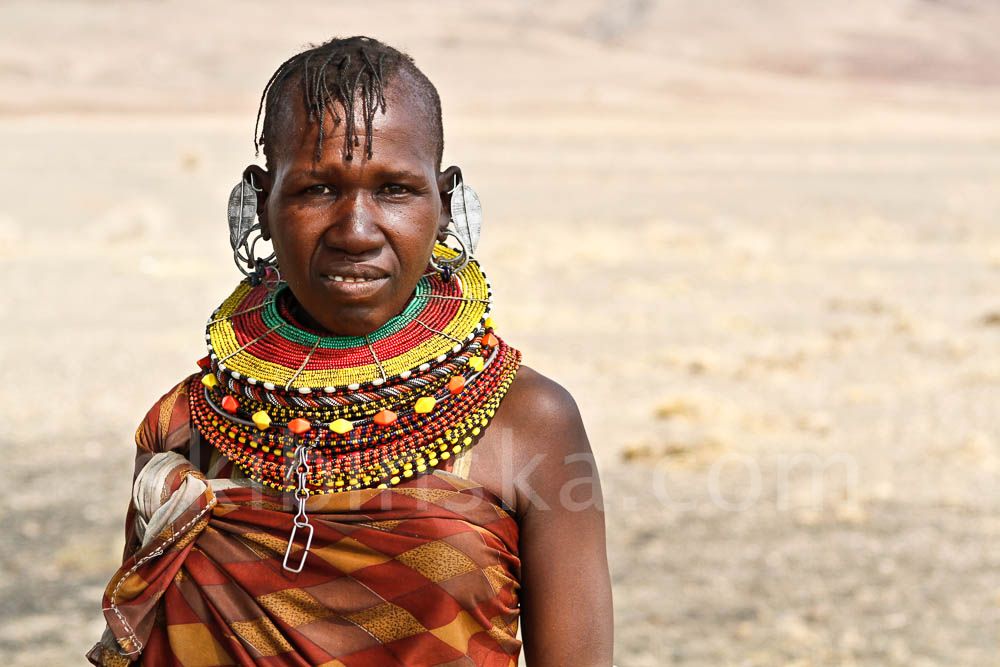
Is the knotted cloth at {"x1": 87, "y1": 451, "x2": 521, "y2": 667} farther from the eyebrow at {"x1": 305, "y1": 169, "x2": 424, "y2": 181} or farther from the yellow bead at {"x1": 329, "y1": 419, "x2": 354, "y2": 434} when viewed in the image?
the eyebrow at {"x1": 305, "y1": 169, "x2": 424, "y2": 181}

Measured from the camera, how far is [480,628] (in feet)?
6.14

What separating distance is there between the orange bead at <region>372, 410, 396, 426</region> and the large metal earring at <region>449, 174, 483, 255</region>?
0.97ft

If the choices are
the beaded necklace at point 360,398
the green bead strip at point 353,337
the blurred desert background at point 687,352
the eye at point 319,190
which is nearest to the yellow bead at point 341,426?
the beaded necklace at point 360,398

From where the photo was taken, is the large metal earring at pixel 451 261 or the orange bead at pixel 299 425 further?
the large metal earring at pixel 451 261

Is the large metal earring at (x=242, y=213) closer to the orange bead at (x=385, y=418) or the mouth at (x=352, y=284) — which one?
the mouth at (x=352, y=284)

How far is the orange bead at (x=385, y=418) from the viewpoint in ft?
6.09

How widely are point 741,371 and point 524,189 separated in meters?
15.3

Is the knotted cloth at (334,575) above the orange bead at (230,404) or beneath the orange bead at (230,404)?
beneath

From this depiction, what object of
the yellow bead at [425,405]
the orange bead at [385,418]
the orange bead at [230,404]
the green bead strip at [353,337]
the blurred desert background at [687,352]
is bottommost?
the blurred desert background at [687,352]

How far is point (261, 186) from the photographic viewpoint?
200 cm

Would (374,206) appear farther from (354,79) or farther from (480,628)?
(480,628)

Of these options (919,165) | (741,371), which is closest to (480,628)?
(741,371)

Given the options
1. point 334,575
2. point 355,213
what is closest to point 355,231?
point 355,213

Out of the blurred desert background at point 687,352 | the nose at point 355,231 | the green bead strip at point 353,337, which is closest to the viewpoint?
the nose at point 355,231
